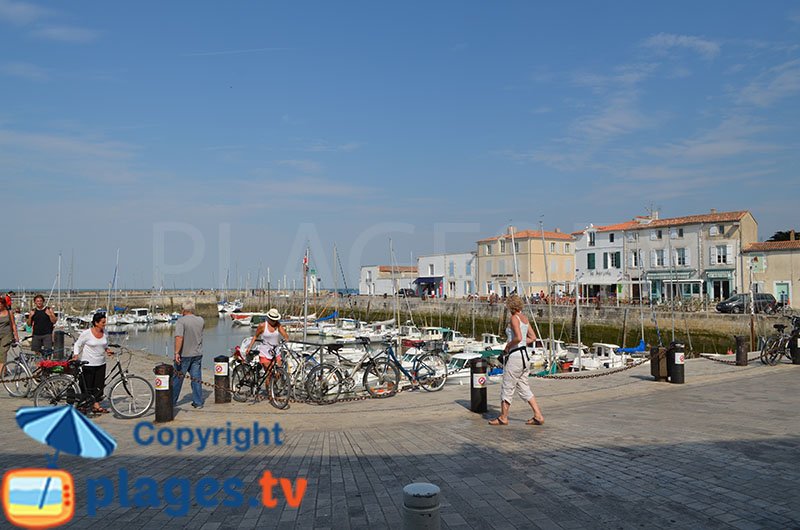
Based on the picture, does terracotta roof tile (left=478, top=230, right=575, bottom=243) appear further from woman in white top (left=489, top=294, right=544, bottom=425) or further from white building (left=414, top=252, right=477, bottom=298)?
woman in white top (left=489, top=294, right=544, bottom=425)

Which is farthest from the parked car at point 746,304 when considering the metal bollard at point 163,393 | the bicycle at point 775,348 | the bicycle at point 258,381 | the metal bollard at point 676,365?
the metal bollard at point 163,393

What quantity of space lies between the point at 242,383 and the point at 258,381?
432mm

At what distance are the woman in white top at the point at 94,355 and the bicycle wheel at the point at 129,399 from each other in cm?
29

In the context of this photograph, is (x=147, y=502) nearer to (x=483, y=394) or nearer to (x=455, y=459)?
(x=455, y=459)

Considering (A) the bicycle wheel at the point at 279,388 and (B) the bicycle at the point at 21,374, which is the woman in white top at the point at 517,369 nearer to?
(A) the bicycle wheel at the point at 279,388

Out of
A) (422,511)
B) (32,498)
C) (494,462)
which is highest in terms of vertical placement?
(32,498)

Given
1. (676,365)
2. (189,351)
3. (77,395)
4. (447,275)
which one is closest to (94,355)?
(77,395)

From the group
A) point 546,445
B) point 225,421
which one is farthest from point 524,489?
point 225,421

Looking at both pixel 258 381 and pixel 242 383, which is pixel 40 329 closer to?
pixel 242 383

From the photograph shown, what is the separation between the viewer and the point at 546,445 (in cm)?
816

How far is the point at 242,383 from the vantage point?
12.1 metres

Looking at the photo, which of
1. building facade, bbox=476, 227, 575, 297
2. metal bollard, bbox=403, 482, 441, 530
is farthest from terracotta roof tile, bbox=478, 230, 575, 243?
metal bollard, bbox=403, 482, 441, 530

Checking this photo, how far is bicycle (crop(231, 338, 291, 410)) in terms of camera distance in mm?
11328

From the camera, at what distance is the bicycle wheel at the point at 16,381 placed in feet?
41.1
